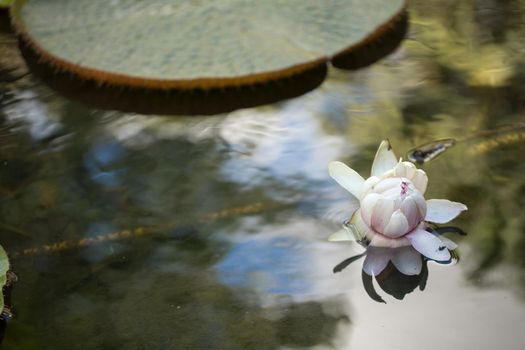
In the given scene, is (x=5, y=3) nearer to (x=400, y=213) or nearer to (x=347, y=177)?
(x=347, y=177)

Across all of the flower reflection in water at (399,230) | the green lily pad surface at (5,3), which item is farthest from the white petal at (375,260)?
the green lily pad surface at (5,3)

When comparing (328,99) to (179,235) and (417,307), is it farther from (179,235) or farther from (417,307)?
(417,307)

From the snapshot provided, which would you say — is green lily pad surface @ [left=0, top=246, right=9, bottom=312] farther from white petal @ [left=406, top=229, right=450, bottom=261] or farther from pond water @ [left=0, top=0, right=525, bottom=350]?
white petal @ [left=406, top=229, right=450, bottom=261]

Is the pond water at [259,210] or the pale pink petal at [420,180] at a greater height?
the pale pink petal at [420,180]

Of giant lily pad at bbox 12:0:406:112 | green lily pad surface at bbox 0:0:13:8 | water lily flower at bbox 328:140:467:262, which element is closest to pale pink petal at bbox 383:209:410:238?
water lily flower at bbox 328:140:467:262

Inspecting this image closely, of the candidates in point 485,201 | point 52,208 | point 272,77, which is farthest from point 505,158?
point 52,208

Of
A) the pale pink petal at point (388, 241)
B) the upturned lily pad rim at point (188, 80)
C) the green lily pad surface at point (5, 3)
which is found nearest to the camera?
the pale pink petal at point (388, 241)

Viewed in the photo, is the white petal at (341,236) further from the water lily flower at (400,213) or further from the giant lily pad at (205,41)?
the giant lily pad at (205,41)
